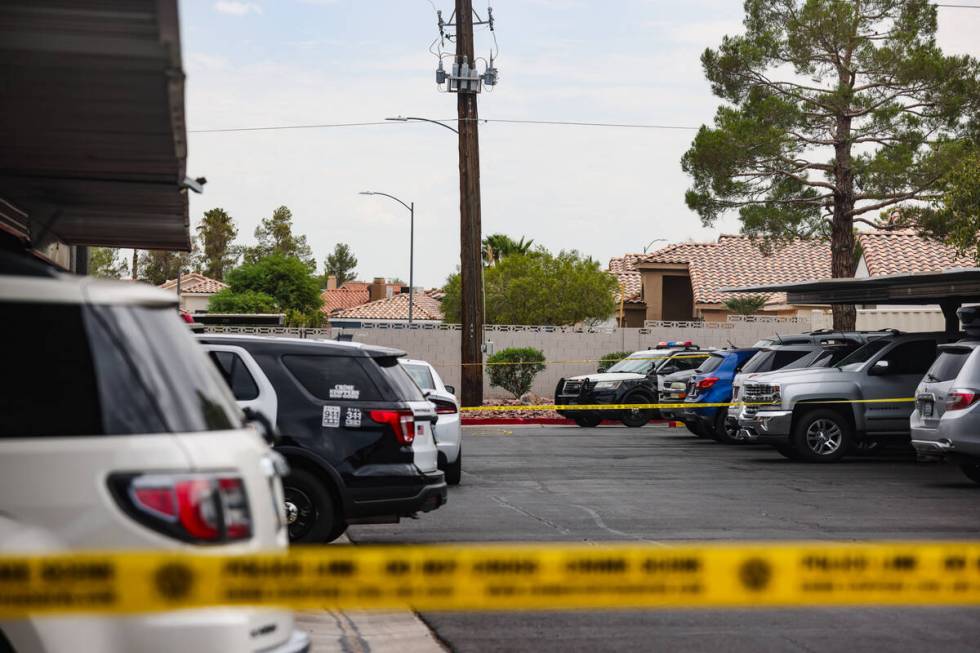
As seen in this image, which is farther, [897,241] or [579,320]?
[579,320]

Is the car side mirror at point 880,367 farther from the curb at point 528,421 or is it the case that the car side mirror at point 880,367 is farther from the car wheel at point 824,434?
the curb at point 528,421

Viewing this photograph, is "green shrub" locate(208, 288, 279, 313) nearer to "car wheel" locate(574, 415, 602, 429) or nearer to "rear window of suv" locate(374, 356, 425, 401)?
"car wheel" locate(574, 415, 602, 429)

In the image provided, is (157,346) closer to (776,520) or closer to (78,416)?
(78,416)

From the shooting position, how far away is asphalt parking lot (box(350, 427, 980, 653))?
826 centimetres

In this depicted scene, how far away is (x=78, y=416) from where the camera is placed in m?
4.39

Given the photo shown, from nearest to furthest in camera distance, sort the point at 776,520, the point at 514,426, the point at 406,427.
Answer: the point at 406,427 → the point at 776,520 → the point at 514,426

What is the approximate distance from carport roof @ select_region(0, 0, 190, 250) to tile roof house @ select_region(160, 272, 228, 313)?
78271 millimetres

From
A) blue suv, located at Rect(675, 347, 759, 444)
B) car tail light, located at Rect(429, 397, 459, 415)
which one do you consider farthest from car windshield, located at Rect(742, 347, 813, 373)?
car tail light, located at Rect(429, 397, 459, 415)

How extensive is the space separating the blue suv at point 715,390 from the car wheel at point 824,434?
3767 millimetres

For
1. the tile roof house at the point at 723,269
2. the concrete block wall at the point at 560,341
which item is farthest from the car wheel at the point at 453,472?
the tile roof house at the point at 723,269

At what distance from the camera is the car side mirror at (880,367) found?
2072 centimetres

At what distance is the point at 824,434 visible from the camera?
68.6 feet

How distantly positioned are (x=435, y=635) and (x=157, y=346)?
4.38 meters

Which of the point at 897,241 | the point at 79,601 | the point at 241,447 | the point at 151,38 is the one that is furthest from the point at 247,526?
the point at 897,241
